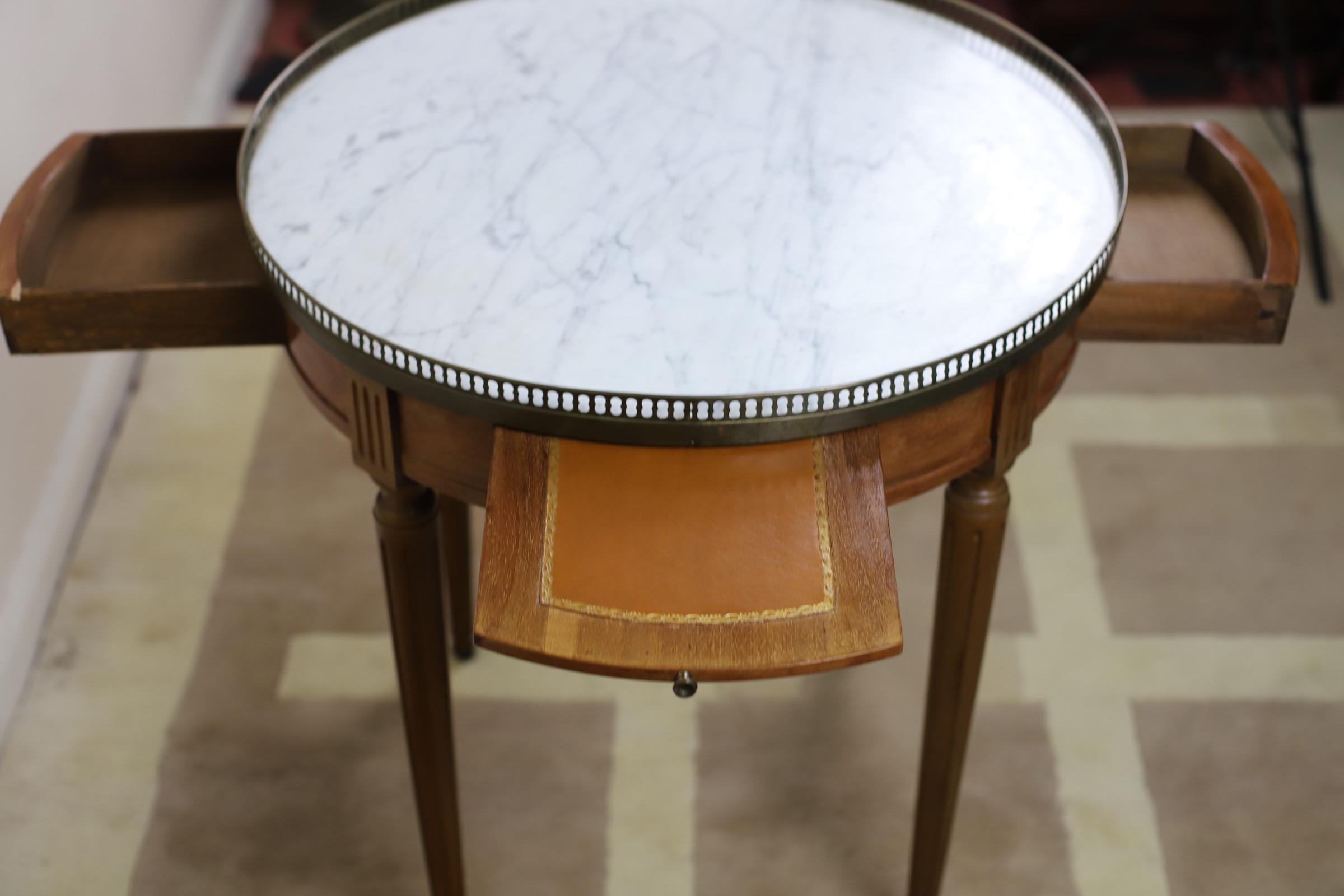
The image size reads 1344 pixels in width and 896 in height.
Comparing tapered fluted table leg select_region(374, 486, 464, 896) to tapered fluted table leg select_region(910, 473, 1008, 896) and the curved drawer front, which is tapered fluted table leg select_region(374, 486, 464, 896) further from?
tapered fluted table leg select_region(910, 473, 1008, 896)

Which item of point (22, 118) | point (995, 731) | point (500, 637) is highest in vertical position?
point (500, 637)

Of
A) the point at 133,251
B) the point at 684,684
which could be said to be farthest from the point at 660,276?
the point at 133,251

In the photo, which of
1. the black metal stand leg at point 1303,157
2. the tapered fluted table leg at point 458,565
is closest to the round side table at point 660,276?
the tapered fluted table leg at point 458,565

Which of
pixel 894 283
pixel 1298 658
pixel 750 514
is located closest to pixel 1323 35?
pixel 1298 658

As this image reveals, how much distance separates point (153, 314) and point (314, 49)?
0.86 ft

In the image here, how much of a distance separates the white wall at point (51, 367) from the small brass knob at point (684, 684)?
2.82 feet

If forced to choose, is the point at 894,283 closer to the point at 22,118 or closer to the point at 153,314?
the point at 153,314

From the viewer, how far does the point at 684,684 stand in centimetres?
73

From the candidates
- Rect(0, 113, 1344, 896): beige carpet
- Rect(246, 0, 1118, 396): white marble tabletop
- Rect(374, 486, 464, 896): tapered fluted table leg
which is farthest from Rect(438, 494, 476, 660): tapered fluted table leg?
Rect(246, 0, 1118, 396): white marble tabletop

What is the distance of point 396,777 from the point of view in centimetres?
130

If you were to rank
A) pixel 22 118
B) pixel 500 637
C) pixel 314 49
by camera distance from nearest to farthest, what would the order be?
pixel 500 637 < pixel 314 49 < pixel 22 118

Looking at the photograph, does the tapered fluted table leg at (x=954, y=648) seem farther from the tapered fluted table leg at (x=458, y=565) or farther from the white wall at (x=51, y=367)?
the white wall at (x=51, y=367)

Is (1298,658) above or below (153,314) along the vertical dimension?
below

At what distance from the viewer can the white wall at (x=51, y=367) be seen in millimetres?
1395
